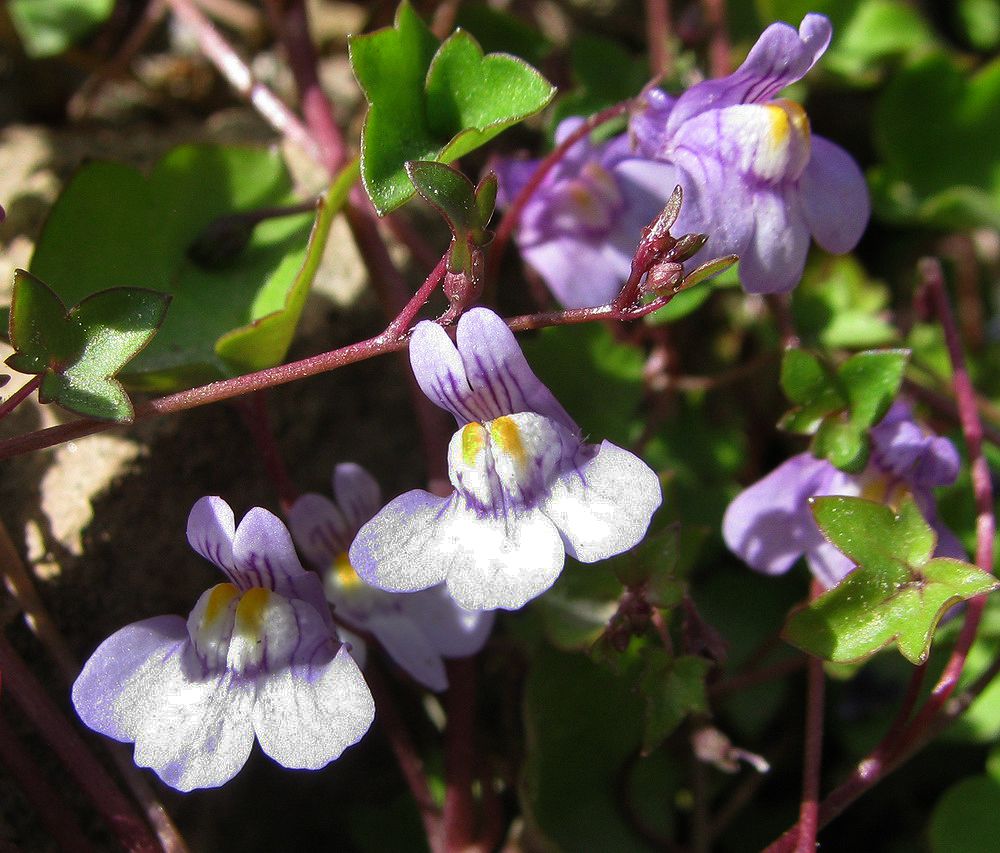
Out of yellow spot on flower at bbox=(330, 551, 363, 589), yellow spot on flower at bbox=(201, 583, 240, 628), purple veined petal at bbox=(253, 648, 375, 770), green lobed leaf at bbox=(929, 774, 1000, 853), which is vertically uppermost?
yellow spot on flower at bbox=(201, 583, 240, 628)

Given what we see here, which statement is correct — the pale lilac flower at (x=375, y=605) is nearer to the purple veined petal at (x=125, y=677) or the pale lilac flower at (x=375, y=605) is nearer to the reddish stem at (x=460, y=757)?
the reddish stem at (x=460, y=757)

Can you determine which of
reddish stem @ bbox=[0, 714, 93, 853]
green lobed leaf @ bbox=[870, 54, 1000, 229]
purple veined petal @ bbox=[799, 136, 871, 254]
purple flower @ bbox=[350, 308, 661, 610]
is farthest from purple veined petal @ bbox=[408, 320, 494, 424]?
green lobed leaf @ bbox=[870, 54, 1000, 229]

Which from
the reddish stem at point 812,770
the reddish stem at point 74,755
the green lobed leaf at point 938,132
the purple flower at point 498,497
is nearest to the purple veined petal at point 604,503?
the purple flower at point 498,497

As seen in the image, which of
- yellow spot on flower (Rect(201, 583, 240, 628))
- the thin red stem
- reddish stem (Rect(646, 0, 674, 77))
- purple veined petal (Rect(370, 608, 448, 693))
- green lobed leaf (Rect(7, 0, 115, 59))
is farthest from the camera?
reddish stem (Rect(646, 0, 674, 77))

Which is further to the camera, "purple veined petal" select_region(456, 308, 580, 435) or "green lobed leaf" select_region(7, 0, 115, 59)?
"green lobed leaf" select_region(7, 0, 115, 59)

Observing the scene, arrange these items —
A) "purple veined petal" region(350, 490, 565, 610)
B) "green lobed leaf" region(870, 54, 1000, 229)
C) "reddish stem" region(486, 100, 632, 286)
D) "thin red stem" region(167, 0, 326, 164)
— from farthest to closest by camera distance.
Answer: "green lobed leaf" region(870, 54, 1000, 229) < "thin red stem" region(167, 0, 326, 164) < "reddish stem" region(486, 100, 632, 286) < "purple veined petal" region(350, 490, 565, 610)

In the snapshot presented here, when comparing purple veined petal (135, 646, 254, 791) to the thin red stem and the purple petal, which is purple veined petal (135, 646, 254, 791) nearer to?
the purple petal

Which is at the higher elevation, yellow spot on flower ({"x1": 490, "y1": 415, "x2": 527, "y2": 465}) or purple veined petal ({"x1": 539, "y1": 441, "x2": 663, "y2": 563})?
yellow spot on flower ({"x1": 490, "y1": 415, "x2": 527, "y2": 465})

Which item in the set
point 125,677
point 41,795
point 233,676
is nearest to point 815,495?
point 233,676

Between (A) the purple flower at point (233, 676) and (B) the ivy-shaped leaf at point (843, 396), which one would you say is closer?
(A) the purple flower at point (233, 676)
